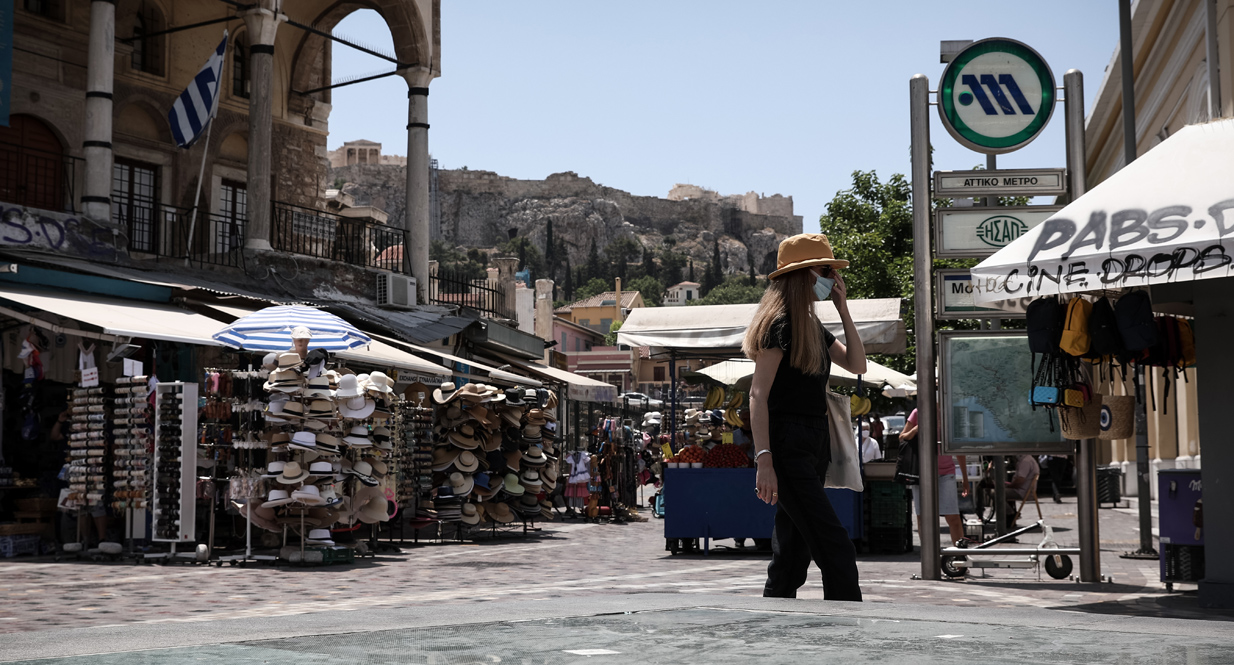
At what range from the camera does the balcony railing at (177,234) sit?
17.0m

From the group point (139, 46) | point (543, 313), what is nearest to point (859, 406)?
point (139, 46)

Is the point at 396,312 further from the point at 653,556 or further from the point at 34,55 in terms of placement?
the point at 653,556

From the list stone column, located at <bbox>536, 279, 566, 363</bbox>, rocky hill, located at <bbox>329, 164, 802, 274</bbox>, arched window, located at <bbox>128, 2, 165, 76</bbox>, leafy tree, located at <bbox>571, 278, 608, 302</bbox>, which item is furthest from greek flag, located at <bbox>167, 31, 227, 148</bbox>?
rocky hill, located at <bbox>329, 164, 802, 274</bbox>

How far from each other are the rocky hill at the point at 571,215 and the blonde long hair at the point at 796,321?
151m

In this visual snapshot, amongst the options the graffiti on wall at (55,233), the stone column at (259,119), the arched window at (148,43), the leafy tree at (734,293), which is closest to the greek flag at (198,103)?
the stone column at (259,119)

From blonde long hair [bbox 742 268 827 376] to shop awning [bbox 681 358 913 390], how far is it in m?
6.74

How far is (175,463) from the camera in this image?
10.7 m

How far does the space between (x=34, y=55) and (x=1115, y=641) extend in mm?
17046

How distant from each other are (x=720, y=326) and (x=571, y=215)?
153m

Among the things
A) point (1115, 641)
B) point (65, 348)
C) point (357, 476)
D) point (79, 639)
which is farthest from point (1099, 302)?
point (65, 348)

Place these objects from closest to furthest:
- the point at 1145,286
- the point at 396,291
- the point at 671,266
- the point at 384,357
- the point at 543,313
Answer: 1. the point at 1145,286
2. the point at 384,357
3. the point at 396,291
4. the point at 543,313
5. the point at 671,266

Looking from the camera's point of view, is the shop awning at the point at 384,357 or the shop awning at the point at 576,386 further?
the shop awning at the point at 576,386

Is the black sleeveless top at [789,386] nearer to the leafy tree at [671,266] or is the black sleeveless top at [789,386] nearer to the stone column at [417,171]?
the stone column at [417,171]

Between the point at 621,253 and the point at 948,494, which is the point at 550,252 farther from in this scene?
the point at 948,494
